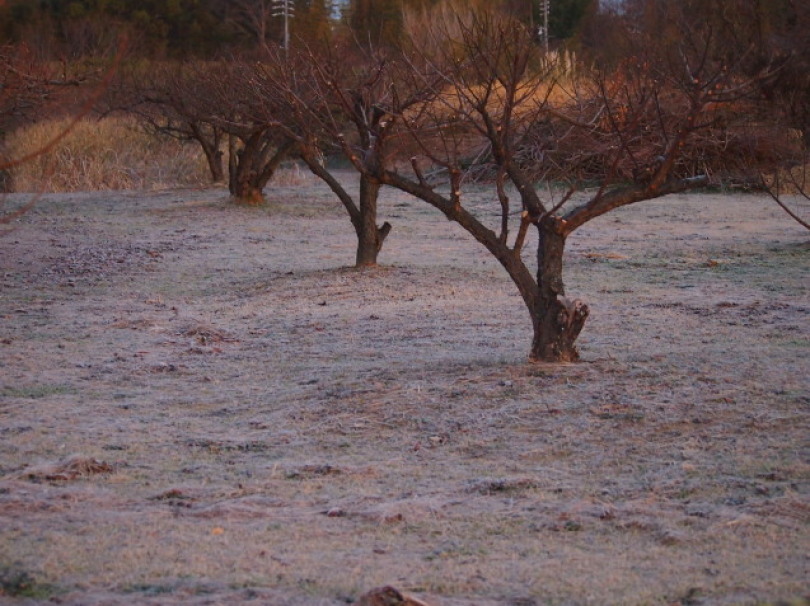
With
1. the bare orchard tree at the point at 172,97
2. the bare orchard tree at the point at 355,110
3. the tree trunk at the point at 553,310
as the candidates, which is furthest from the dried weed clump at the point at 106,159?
the tree trunk at the point at 553,310

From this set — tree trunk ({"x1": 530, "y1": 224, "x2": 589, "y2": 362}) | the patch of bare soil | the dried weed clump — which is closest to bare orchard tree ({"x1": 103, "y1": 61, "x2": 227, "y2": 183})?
the dried weed clump

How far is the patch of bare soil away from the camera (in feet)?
11.1

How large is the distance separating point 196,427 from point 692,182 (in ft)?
9.49

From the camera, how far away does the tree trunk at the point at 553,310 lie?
5.88 m

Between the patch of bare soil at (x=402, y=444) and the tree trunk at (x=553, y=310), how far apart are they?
0.52ft

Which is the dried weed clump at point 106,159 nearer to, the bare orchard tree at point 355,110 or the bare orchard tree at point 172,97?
the bare orchard tree at point 172,97

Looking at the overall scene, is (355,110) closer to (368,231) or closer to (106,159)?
(368,231)

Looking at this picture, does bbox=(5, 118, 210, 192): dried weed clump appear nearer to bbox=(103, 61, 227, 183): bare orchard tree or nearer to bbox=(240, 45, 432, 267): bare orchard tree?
bbox=(103, 61, 227, 183): bare orchard tree

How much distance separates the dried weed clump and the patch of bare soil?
44.8 ft

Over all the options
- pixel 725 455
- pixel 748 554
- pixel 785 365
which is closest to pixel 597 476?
pixel 725 455

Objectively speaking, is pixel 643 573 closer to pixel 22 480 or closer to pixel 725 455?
pixel 725 455

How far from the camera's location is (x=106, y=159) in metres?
24.4

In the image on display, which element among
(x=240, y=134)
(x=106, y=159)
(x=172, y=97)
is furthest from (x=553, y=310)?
(x=106, y=159)

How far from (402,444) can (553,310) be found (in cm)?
137
